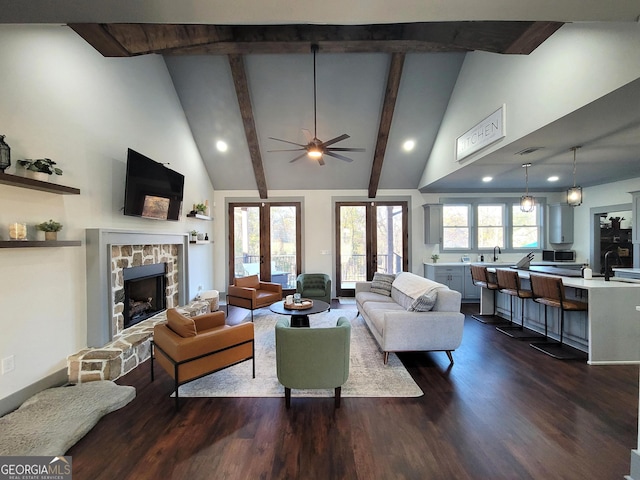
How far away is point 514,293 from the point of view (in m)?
4.23

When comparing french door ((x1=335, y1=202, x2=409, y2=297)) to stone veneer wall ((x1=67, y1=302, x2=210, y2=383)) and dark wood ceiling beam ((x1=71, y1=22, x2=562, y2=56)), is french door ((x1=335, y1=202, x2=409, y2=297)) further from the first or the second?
stone veneer wall ((x1=67, y1=302, x2=210, y2=383))

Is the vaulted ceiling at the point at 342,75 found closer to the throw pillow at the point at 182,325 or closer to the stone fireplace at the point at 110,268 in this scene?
the stone fireplace at the point at 110,268

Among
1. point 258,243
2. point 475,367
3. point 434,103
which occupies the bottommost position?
point 475,367

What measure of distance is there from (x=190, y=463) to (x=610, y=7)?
4112 mm

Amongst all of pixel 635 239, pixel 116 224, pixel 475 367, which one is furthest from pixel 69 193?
pixel 635 239

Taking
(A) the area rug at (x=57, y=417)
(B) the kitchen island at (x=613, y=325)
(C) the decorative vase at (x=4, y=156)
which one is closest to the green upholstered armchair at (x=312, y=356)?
(A) the area rug at (x=57, y=417)

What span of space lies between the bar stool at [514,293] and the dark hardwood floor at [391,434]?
1.24m

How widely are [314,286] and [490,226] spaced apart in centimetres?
479

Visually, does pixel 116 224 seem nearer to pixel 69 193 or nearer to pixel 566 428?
pixel 69 193

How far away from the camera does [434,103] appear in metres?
5.14

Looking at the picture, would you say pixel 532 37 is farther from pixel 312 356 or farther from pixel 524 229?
pixel 524 229

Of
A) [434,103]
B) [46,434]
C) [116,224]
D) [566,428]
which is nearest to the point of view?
[46,434]

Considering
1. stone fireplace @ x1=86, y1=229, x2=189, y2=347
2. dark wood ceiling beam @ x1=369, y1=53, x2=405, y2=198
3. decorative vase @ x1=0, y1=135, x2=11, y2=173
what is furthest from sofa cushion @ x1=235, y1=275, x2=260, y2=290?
decorative vase @ x1=0, y1=135, x2=11, y2=173

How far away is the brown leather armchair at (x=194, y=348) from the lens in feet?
8.02
